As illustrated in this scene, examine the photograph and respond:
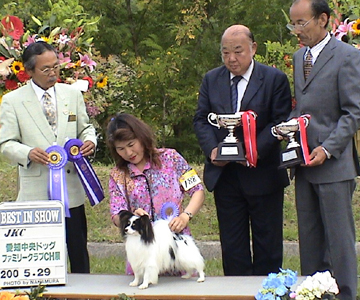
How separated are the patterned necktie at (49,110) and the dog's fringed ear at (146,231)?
1.09 metres

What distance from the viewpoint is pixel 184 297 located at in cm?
345

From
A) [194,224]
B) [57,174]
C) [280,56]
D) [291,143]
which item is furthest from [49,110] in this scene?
[280,56]

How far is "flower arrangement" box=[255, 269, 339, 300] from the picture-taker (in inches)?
128

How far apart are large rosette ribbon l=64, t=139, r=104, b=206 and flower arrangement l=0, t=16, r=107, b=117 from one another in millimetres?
811

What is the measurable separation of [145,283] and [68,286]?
449 mm

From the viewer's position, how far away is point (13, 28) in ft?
16.3

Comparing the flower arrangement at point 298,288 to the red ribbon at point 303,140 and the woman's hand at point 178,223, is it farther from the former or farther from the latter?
the red ribbon at point 303,140

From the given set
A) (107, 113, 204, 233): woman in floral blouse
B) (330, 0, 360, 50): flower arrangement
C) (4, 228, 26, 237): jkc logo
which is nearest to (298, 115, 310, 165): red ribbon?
(107, 113, 204, 233): woman in floral blouse

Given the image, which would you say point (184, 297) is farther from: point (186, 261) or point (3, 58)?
point (3, 58)

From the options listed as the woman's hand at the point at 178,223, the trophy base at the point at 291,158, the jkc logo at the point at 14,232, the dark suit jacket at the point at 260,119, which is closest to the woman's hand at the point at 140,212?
the woman's hand at the point at 178,223

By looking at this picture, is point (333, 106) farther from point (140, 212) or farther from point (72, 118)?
point (72, 118)

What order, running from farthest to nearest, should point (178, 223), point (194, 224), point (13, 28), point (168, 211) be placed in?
point (194, 224)
point (13, 28)
point (168, 211)
point (178, 223)

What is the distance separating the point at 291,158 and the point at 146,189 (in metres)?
0.84

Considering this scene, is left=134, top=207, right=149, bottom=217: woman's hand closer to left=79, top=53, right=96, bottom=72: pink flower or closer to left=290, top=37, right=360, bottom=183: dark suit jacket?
left=290, top=37, right=360, bottom=183: dark suit jacket
